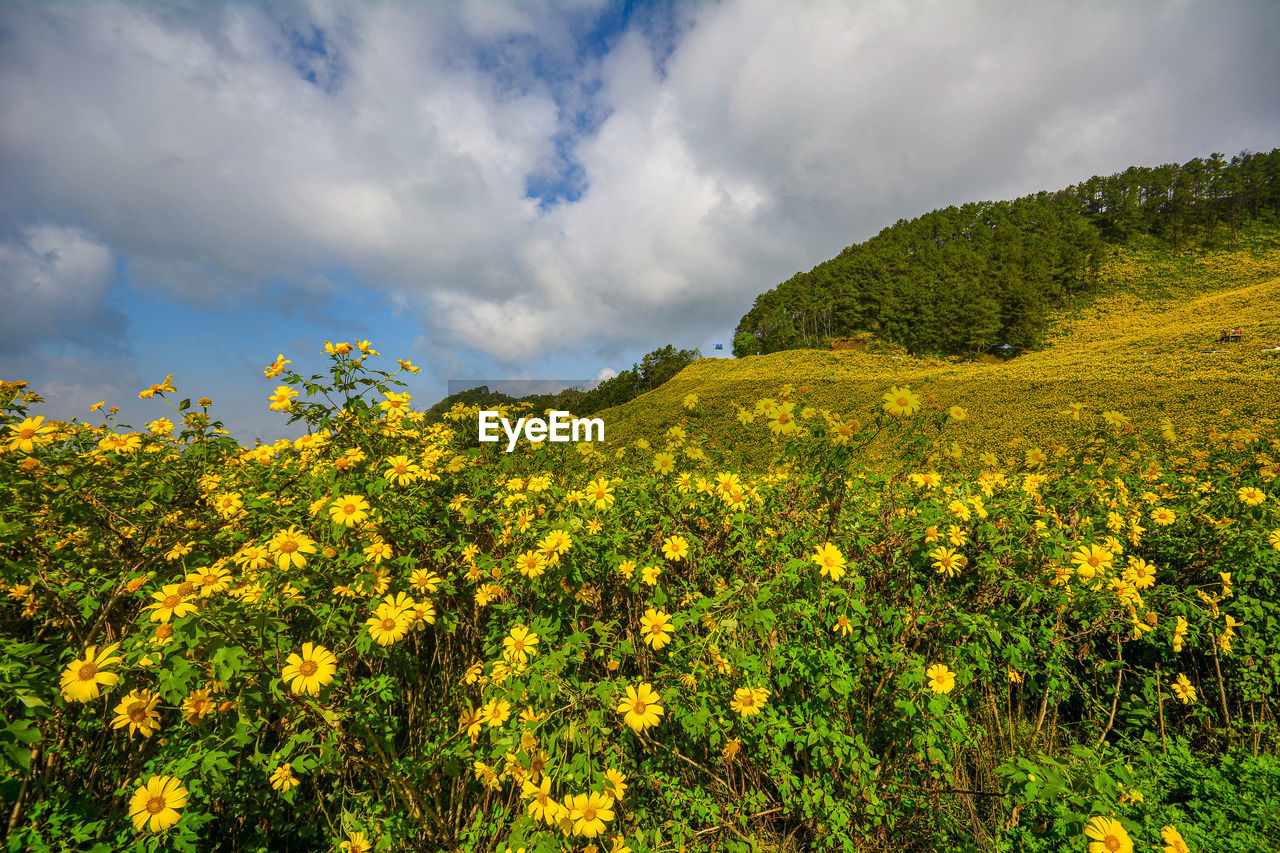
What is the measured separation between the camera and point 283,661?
1.71 metres

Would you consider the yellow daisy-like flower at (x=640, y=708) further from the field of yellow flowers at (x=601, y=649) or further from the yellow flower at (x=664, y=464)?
the yellow flower at (x=664, y=464)

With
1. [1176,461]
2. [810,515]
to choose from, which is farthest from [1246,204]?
[810,515]

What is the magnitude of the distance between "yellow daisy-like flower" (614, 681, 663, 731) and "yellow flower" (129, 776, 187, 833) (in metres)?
1.45

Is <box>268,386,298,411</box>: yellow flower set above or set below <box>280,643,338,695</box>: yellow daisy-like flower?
above

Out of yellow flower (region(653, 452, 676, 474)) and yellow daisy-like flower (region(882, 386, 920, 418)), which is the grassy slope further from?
yellow flower (region(653, 452, 676, 474))

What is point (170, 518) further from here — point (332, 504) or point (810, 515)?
point (810, 515)

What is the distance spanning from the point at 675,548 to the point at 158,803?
81.5 inches

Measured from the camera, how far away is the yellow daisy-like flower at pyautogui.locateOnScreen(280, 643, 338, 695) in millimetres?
1568

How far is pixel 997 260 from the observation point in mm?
52781

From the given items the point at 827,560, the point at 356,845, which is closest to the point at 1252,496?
the point at 827,560

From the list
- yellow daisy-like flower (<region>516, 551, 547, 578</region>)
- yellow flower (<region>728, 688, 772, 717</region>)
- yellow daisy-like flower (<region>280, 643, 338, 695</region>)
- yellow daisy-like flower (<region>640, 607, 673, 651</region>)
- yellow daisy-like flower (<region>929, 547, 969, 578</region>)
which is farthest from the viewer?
yellow daisy-like flower (<region>929, 547, 969, 578</region>)

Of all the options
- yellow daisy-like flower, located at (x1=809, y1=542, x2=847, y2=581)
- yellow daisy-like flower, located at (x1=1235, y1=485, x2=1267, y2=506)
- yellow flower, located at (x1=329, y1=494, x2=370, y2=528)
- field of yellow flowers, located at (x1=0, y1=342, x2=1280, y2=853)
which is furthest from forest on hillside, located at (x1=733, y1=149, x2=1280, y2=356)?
yellow flower, located at (x1=329, y1=494, x2=370, y2=528)

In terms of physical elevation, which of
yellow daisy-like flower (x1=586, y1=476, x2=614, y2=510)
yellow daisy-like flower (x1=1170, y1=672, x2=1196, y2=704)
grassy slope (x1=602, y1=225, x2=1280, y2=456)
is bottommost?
yellow daisy-like flower (x1=1170, y1=672, x2=1196, y2=704)

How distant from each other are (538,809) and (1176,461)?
547 centimetres
